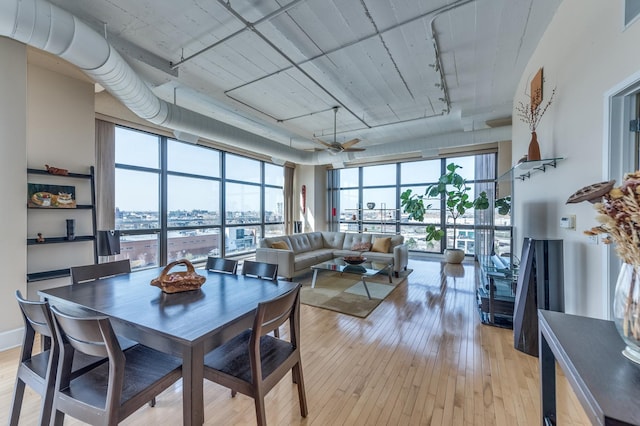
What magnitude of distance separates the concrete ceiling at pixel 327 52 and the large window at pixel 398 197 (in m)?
2.15

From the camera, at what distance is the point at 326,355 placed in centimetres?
250

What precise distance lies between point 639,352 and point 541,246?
1872 mm

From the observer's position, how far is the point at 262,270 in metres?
2.40

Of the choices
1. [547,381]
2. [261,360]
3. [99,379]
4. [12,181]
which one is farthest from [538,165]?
[12,181]

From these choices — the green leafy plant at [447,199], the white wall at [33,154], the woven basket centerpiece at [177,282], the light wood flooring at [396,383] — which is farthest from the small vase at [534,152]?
the white wall at [33,154]

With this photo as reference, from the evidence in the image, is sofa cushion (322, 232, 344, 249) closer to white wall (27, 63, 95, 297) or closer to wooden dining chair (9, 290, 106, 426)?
white wall (27, 63, 95, 297)

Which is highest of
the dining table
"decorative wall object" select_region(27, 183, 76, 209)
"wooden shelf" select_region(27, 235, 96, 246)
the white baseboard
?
"decorative wall object" select_region(27, 183, 76, 209)

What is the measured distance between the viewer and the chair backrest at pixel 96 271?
2128 millimetres

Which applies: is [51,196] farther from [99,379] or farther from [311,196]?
[311,196]

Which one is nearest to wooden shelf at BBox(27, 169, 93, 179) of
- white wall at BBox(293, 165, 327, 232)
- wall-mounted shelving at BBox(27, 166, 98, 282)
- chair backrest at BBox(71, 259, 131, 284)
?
wall-mounted shelving at BBox(27, 166, 98, 282)

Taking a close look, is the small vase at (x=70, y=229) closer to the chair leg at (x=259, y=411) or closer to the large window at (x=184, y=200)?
the large window at (x=184, y=200)

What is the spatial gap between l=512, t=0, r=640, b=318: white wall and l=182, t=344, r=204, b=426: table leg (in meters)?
2.51

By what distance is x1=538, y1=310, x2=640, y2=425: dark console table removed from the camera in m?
0.69

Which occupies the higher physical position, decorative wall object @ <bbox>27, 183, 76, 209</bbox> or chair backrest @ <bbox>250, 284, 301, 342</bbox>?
decorative wall object @ <bbox>27, 183, 76, 209</bbox>
